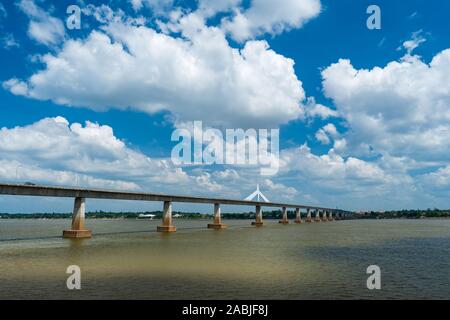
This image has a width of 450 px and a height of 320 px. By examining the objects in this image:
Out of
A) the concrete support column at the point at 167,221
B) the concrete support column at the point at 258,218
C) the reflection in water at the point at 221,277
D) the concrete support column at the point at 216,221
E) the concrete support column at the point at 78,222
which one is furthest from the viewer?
the concrete support column at the point at 258,218

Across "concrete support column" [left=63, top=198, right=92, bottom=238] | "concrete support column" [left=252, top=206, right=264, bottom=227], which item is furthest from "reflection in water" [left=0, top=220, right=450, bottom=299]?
"concrete support column" [left=252, top=206, right=264, bottom=227]

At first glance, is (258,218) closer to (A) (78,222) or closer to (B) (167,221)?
(B) (167,221)

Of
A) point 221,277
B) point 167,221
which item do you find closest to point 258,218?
point 167,221

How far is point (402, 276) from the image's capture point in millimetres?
31500

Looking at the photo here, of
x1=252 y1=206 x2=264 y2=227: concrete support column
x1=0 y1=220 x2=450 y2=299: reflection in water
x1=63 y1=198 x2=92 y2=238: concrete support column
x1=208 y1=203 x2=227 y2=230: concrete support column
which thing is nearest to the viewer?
x1=0 y1=220 x2=450 y2=299: reflection in water

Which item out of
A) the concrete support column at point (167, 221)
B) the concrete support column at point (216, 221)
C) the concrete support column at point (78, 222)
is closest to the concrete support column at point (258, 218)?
the concrete support column at point (216, 221)

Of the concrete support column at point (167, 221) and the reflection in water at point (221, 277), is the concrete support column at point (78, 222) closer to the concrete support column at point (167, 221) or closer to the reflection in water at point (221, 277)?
the concrete support column at point (167, 221)

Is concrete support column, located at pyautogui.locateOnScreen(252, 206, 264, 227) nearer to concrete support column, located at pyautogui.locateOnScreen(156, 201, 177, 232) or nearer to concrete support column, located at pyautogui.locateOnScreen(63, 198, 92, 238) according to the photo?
concrete support column, located at pyautogui.locateOnScreen(156, 201, 177, 232)

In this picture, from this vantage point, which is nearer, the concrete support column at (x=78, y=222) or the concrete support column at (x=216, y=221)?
the concrete support column at (x=78, y=222)

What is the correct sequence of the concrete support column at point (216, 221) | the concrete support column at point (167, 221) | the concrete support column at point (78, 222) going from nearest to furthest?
1. the concrete support column at point (78, 222)
2. the concrete support column at point (167, 221)
3. the concrete support column at point (216, 221)

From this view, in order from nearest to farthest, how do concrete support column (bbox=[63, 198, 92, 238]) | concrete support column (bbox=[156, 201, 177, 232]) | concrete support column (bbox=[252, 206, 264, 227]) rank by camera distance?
concrete support column (bbox=[63, 198, 92, 238]), concrete support column (bbox=[156, 201, 177, 232]), concrete support column (bbox=[252, 206, 264, 227])

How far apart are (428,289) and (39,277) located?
27.3 m

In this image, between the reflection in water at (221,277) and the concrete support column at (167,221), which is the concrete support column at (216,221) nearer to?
the concrete support column at (167,221)
